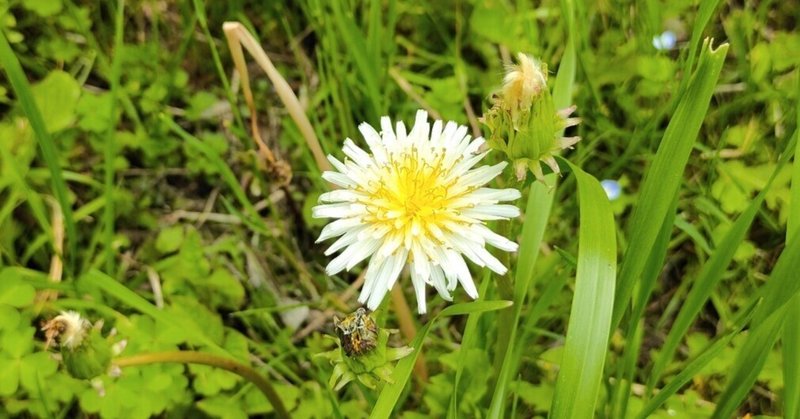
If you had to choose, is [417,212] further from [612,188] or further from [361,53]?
[612,188]

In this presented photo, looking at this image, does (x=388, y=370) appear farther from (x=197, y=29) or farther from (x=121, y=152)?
(x=197, y=29)

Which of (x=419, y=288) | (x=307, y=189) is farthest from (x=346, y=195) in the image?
(x=307, y=189)

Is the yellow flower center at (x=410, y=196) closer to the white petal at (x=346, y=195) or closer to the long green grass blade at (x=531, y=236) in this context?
the white petal at (x=346, y=195)

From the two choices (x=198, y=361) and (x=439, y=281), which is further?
(x=198, y=361)

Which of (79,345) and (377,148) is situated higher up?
(377,148)

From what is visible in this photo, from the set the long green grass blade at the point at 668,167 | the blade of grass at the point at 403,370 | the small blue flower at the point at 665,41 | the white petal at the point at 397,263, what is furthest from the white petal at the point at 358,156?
the small blue flower at the point at 665,41
